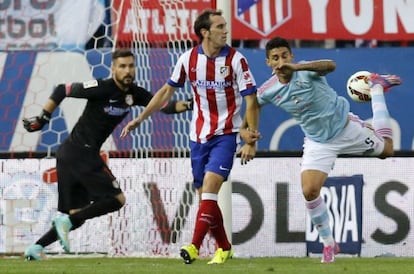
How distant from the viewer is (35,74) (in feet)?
48.0

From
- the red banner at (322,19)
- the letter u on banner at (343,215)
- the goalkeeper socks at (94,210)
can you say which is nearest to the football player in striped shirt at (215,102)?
the goalkeeper socks at (94,210)

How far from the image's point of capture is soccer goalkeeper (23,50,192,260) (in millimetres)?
11391

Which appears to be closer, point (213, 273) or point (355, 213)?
point (213, 273)

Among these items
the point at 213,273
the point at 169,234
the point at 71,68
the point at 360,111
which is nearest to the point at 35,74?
the point at 71,68

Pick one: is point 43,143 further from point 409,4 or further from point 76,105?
point 409,4

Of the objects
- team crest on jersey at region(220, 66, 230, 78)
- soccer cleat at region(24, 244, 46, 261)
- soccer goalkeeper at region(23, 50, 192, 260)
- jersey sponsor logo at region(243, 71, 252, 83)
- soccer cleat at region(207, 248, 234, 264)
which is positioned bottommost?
soccer cleat at region(24, 244, 46, 261)

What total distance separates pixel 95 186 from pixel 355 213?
128 inches

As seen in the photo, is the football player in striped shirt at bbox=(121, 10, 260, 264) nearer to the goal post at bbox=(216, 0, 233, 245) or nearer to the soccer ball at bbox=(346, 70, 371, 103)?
the goal post at bbox=(216, 0, 233, 245)

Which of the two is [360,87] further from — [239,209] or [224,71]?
[239,209]

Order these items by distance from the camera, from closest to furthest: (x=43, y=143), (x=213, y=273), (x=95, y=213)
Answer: (x=213, y=273) → (x=95, y=213) → (x=43, y=143)

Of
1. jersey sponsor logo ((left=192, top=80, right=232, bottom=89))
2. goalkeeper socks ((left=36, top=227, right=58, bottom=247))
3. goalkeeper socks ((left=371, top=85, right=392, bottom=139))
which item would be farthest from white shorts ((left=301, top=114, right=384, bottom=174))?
goalkeeper socks ((left=36, top=227, right=58, bottom=247))

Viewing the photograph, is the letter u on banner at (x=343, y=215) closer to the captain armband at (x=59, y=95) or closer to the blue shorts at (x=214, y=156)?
the blue shorts at (x=214, y=156)

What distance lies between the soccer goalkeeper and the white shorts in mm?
1162

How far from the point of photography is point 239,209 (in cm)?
1360
